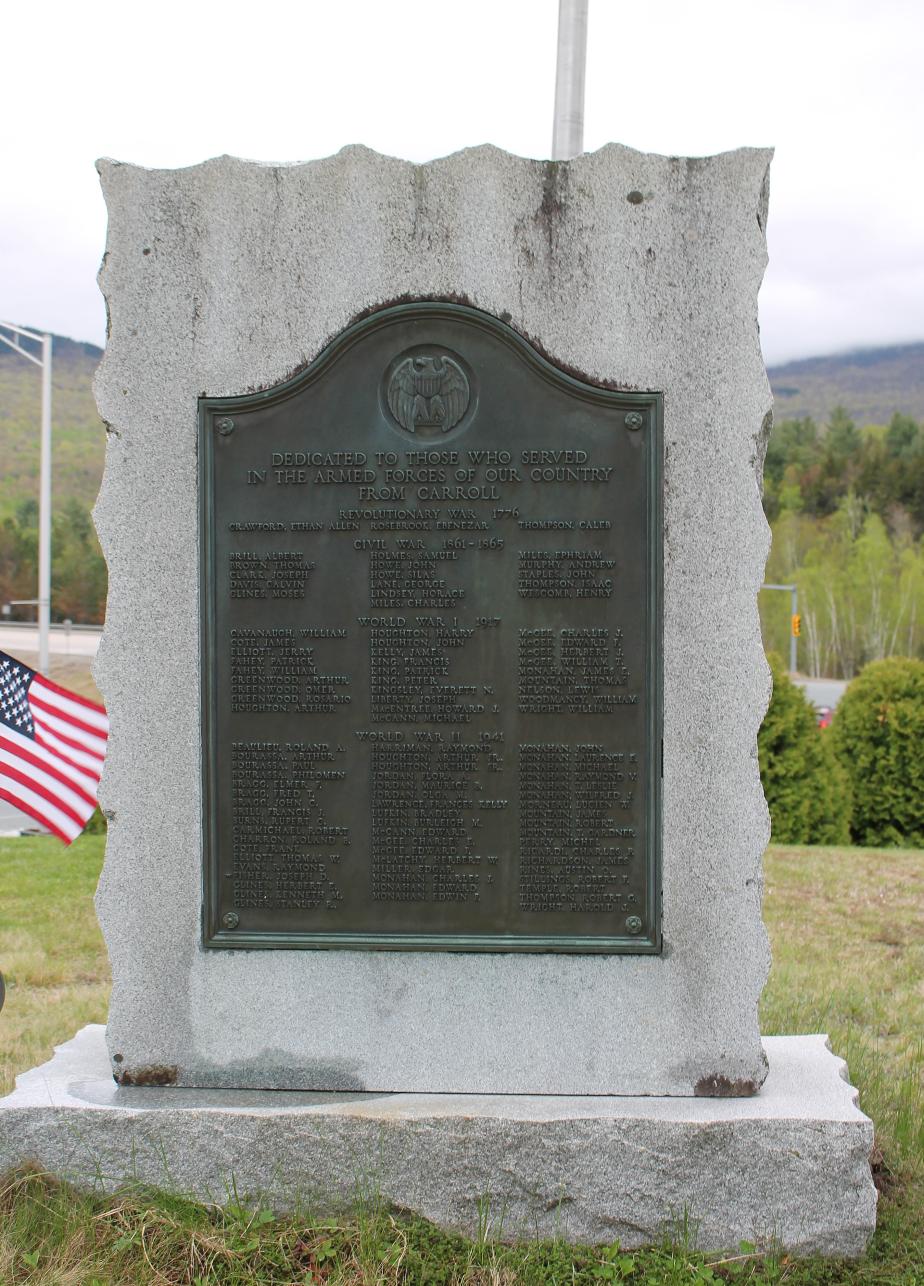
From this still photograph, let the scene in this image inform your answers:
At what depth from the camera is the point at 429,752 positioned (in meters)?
4.07

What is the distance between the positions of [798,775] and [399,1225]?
31.2ft

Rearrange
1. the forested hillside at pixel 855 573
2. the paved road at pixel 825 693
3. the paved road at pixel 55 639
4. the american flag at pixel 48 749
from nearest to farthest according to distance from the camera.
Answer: the american flag at pixel 48 749 < the paved road at pixel 825 693 < the paved road at pixel 55 639 < the forested hillside at pixel 855 573

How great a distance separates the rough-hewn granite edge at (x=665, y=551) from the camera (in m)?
4.02

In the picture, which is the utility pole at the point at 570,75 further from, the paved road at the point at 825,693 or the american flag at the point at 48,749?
the paved road at the point at 825,693

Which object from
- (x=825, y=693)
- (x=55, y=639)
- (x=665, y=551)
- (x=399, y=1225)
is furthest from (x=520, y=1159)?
(x=55, y=639)

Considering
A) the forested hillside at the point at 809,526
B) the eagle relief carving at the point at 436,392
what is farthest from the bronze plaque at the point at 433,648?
the forested hillside at the point at 809,526

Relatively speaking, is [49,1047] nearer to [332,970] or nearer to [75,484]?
[332,970]

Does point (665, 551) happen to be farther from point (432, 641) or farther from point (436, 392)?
point (436, 392)

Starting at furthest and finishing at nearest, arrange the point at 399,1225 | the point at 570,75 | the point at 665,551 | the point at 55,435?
the point at 55,435 < the point at 570,75 < the point at 665,551 < the point at 399,1225

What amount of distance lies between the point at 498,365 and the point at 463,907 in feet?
6.09

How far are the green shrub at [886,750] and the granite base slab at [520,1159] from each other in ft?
32.3

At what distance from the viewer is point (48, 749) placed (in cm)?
515

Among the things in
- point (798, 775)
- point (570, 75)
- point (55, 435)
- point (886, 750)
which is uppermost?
point (55, 435)

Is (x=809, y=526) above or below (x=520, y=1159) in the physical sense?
above
